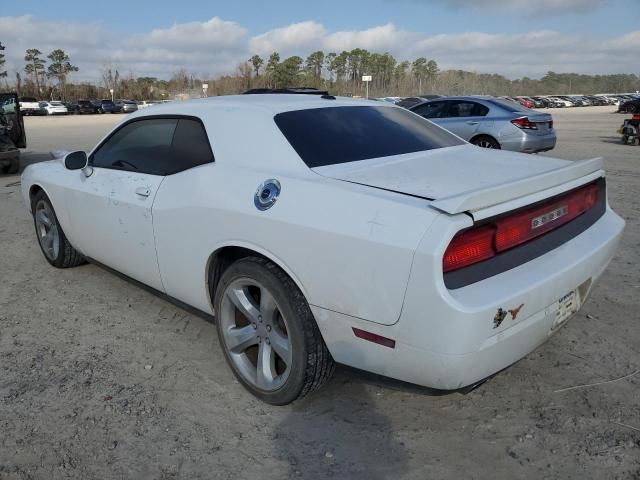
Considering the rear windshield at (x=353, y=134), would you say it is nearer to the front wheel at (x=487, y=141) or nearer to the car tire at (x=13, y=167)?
the front wheel at (x=487, y=141)

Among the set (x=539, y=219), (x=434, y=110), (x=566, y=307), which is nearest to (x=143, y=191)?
(x=539, y=219)

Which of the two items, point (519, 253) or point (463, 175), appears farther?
point (463, 175)

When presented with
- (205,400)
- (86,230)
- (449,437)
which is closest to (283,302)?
(205,400)

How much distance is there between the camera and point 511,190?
7.64 feet

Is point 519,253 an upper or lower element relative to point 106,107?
upper

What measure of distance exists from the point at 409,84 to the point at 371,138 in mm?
94207

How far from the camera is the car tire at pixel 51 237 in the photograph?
471cm

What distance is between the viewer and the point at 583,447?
97.0 inches

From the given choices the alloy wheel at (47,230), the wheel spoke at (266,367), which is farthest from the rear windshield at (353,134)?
the alloy wheel at (47,230)

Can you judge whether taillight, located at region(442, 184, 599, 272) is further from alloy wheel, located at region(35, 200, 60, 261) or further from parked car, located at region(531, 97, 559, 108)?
parked car, located at region(531, 97, 559, 108)

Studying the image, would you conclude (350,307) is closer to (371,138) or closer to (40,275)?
(371,138)

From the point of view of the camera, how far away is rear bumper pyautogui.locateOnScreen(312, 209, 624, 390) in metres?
2.09

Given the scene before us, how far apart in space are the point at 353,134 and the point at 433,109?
9711 mm

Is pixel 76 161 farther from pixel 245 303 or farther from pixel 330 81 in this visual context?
pixel 330 81
